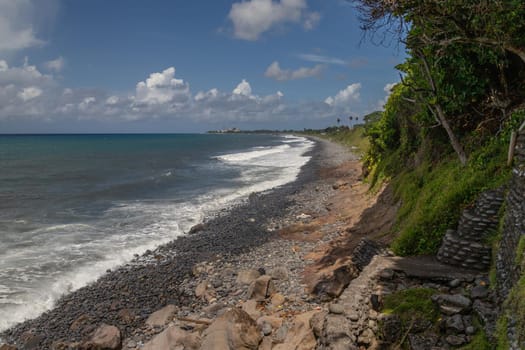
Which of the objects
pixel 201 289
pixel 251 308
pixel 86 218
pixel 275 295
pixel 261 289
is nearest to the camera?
pixel 251 308

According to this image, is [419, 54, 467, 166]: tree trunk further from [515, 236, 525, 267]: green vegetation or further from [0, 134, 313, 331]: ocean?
[0, 134, 313, 331]: ocean

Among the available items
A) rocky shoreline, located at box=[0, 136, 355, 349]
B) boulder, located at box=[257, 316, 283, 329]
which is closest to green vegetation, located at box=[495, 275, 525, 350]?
boulder, located at box=[257, 316, 283, 329]

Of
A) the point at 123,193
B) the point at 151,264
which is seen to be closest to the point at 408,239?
the point at 151,264

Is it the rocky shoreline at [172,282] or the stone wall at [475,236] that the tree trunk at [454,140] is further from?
the rocky shoreline at [172,282]

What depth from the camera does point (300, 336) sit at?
802 centimetres

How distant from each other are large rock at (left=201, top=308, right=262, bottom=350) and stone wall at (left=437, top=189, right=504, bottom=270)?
5068 millimetres

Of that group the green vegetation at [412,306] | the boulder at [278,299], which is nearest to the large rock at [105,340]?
the boulder at [278,299]

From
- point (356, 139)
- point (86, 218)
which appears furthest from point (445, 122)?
point (356, 139)

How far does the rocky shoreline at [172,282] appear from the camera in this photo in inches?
431

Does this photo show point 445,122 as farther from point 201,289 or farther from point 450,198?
point 201,289

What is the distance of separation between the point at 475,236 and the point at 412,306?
2821mm

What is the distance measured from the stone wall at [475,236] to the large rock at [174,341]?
6.56 m

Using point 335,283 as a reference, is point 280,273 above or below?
below

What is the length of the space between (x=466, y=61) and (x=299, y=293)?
862 centimetres
